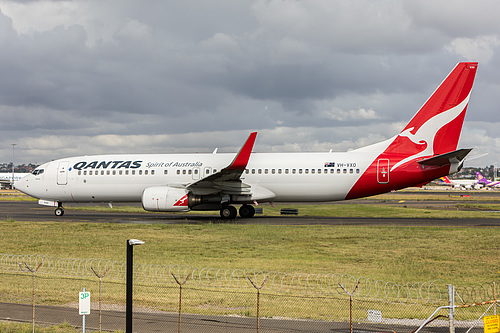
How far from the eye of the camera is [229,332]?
36.8 feet

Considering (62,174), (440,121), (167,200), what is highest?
(440,121)

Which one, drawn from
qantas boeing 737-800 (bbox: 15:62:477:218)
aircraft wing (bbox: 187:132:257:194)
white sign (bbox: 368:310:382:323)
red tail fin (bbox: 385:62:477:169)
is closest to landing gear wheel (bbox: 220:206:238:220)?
qantas boeing 737-800 (bbox: 15:62:477:218)

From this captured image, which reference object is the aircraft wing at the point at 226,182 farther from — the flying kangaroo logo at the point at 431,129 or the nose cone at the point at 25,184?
the nose cone at the point at 25,184

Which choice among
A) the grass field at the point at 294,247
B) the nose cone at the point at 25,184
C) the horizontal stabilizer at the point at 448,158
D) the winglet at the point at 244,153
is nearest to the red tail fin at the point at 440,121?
the horizontal stabilizer at the point at 448,158

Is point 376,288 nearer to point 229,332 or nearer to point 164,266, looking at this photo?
point 229,332

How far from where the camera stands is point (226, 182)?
3544 centimetres

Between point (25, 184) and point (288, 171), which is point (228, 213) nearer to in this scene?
point (288, 171)

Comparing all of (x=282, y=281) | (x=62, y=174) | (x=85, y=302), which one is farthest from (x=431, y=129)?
(x=85, y=302)

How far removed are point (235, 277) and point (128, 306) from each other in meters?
7.47

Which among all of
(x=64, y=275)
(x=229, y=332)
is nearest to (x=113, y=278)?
(x=64, y=275)

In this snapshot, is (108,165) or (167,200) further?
(108,165)

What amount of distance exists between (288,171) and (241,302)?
22714 millimetres

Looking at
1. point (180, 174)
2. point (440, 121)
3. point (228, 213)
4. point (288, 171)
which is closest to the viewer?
point (440, 121)

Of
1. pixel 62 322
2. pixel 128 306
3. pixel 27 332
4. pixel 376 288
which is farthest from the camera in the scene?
pixel 376 288
